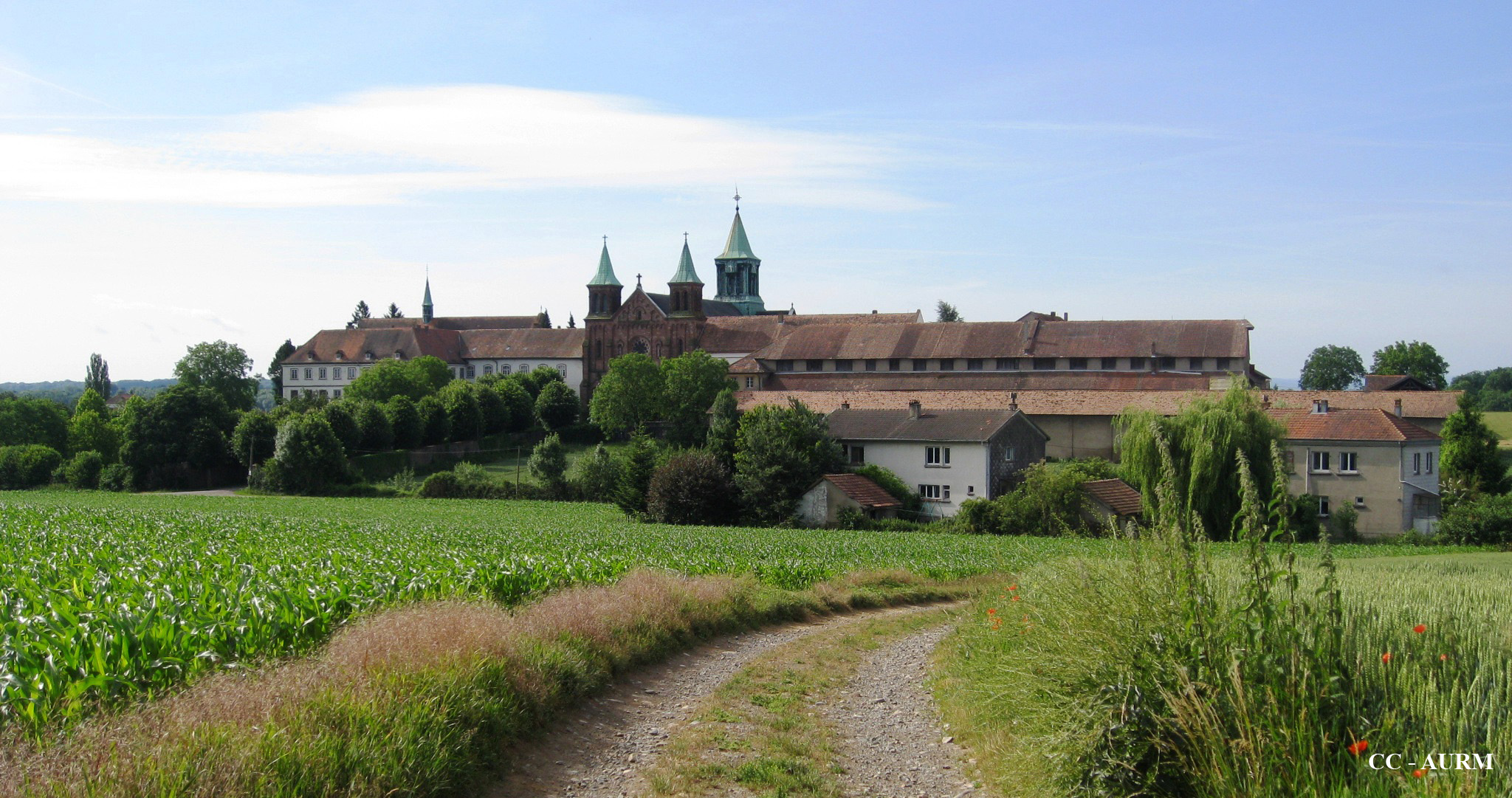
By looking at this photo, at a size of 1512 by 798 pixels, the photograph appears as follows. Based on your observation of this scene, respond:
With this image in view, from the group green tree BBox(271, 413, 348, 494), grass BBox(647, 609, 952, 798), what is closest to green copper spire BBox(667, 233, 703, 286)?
green tree BBox(271, 413, 348, 494)

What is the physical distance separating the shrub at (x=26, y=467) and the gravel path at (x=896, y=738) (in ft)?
233

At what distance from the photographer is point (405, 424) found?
76.4 metres

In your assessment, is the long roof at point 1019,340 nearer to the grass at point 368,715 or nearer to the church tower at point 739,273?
the church tower at point 739,273

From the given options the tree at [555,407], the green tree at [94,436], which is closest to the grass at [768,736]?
the tree at [555,407]

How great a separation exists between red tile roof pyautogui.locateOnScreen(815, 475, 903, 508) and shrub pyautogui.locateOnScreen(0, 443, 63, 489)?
173ft

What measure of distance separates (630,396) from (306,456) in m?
24.3

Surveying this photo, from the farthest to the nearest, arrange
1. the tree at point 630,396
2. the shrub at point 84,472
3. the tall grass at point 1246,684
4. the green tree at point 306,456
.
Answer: the tree at point 630,396, the shrub at point 84,472, the green tree at point 306,456, the tall grass at point 1246,684

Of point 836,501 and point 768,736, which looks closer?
point 768,736

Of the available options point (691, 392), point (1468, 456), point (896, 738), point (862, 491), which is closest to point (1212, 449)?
point (862, 491)

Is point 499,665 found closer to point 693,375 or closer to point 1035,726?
point 1035,726

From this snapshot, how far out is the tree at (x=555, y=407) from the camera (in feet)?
291

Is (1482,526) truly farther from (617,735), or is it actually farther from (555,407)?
(555,407)

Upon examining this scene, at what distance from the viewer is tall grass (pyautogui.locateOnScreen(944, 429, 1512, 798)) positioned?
21.8 ft

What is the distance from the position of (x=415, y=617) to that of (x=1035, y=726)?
6000 mm
